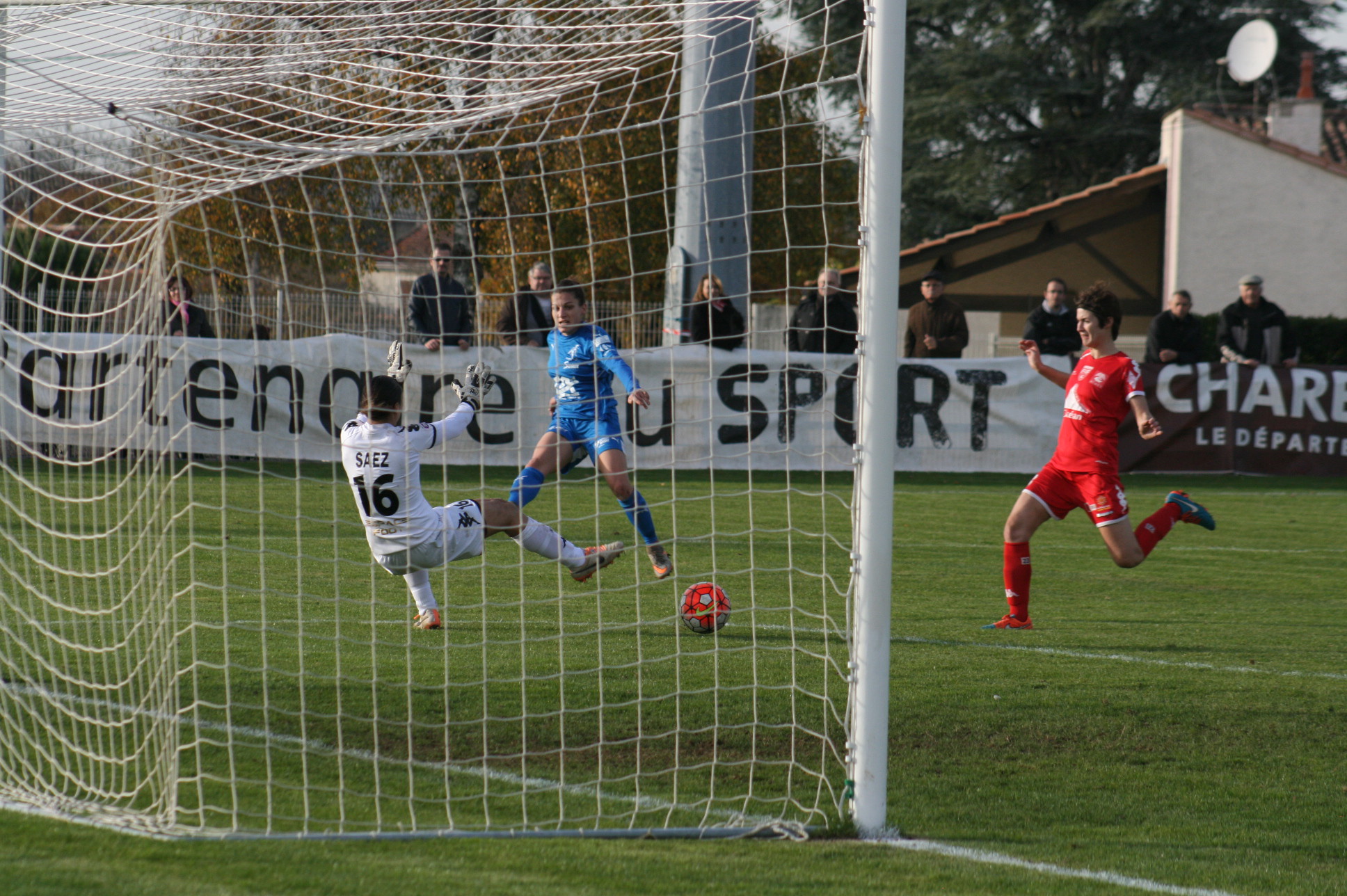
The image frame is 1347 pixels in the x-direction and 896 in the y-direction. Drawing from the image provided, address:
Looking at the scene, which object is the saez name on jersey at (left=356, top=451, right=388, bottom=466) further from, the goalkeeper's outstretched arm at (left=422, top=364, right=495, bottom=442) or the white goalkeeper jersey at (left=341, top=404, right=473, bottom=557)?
the goalkeeper's outstretched arm at (left=422, top=364, right=495, bottom=442)

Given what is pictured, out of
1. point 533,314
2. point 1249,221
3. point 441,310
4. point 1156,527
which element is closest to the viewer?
point 1156,527

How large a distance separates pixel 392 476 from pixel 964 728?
2773mm

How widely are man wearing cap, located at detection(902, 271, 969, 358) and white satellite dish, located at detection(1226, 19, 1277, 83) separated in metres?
16.9

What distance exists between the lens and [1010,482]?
14.1 meters

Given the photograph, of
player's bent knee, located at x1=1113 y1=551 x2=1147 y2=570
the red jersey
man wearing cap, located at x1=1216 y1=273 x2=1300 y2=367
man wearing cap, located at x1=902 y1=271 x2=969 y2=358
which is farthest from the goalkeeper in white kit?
man wearing cap, located at x1=1216 y1=273 x2=1300 y2=367

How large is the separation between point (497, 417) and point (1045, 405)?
6146 millimetres

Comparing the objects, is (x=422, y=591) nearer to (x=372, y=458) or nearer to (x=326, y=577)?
(x=372, y=458)

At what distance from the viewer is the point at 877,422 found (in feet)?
13.2

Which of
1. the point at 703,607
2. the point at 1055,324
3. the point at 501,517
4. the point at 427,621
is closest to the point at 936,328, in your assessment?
the point at 1055,324

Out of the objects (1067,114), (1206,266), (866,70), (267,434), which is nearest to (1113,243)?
(1206,266)

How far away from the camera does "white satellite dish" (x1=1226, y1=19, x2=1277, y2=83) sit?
2734cm

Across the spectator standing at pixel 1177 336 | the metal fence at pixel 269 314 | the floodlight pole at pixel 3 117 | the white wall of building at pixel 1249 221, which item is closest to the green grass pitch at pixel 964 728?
the metal fence at pixel 269 314

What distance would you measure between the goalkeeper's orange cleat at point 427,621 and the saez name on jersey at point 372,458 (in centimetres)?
86

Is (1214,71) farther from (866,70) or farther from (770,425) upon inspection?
(866,70)
